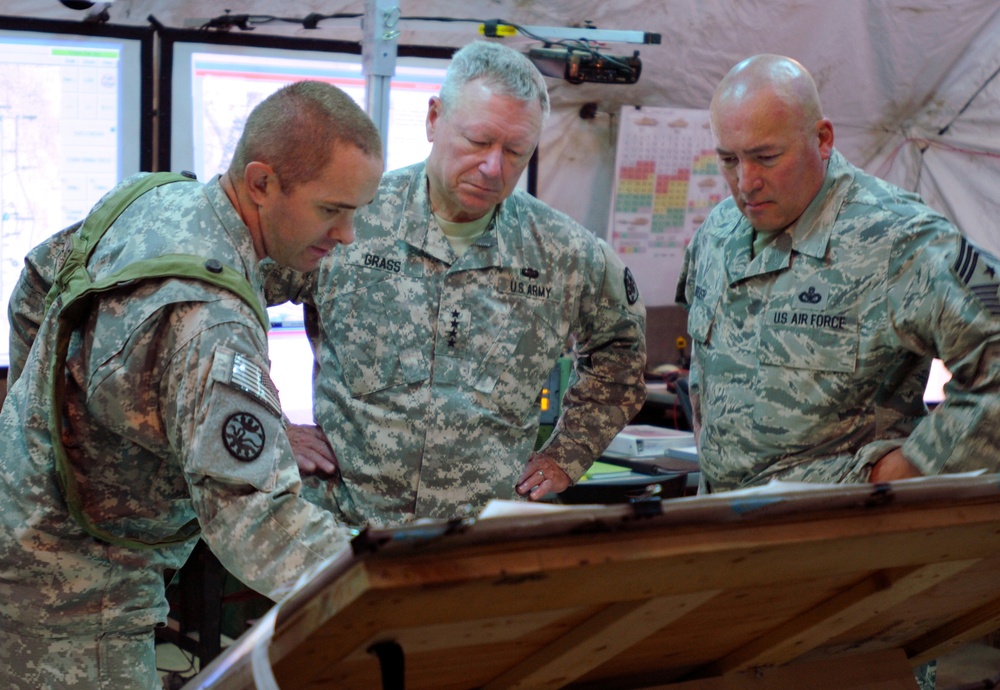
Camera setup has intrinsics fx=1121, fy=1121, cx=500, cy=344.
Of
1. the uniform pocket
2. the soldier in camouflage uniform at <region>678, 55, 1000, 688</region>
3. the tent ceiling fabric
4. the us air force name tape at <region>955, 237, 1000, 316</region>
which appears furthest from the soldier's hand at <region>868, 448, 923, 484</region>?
the tent ceiling fabric

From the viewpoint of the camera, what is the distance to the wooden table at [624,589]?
88 cm

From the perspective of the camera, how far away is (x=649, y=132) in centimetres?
415

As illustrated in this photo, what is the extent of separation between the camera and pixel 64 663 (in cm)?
169

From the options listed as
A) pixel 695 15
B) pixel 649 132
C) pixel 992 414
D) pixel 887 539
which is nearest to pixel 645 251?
pixel 649 132

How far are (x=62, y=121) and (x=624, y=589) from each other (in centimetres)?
258

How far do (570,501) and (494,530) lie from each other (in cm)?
207

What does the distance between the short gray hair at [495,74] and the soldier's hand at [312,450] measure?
0.73m

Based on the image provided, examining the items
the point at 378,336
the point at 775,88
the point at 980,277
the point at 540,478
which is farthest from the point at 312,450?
the point at 980,277

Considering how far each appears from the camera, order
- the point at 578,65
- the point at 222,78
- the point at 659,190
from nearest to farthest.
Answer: the point at 222,78 < the point at 578,65 < the point at 659,190

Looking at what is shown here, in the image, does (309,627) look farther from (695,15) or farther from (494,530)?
(695,15)

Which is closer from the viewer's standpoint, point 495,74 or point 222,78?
point 495,74

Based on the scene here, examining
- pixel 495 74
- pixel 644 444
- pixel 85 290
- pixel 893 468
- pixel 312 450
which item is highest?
pixel 495 74

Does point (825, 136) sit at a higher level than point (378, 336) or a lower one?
higher

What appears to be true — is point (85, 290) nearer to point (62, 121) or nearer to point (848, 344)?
point (848, 344)
